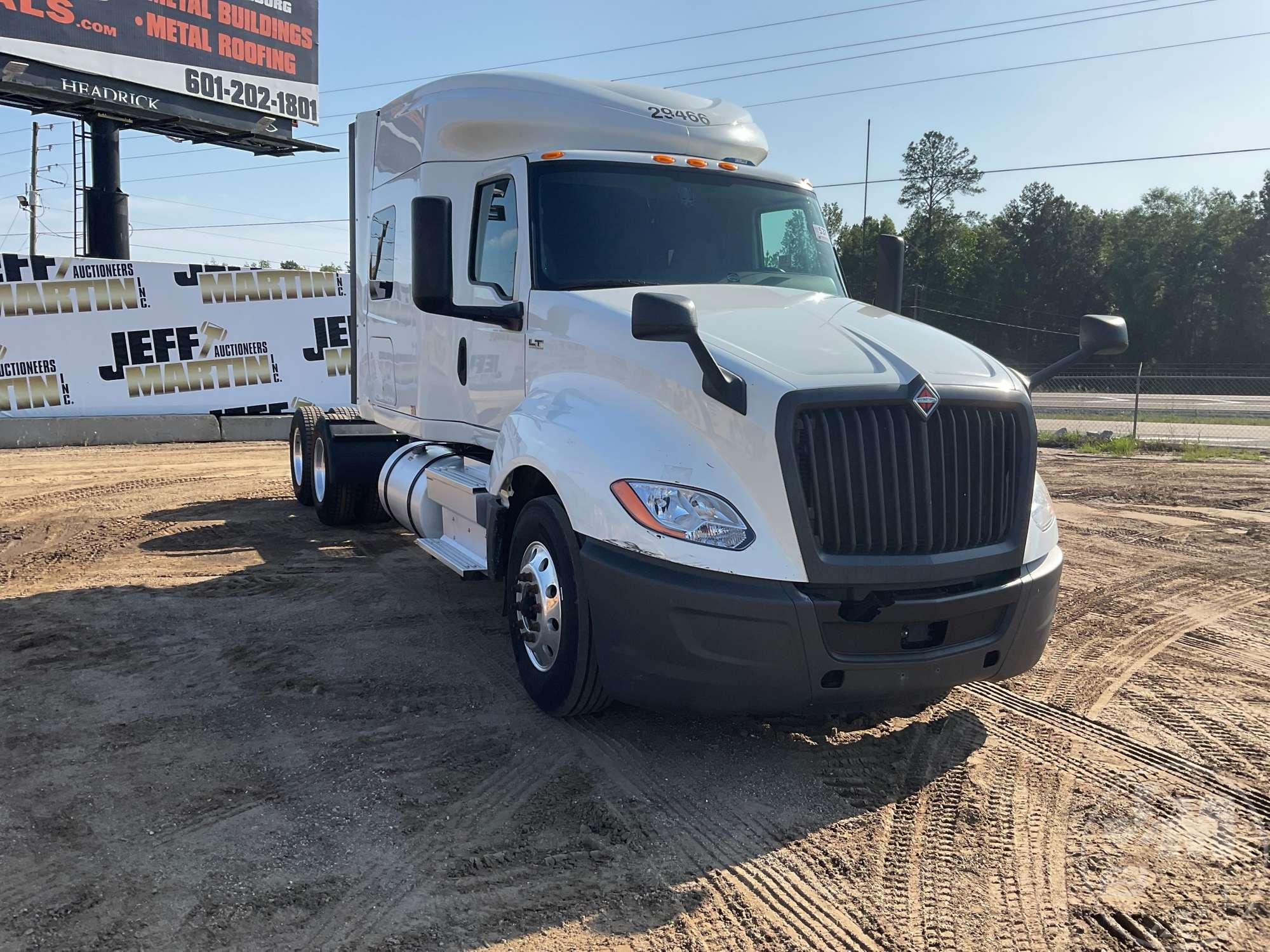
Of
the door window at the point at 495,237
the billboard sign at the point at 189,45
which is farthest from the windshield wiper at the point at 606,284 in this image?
the billboard sign at the point at 189,45

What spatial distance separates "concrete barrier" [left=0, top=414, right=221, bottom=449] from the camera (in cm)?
1577

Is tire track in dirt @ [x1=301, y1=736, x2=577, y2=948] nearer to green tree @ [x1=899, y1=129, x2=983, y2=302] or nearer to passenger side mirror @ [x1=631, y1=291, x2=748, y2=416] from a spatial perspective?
passenger side mirror @ [x1=631, y1=291, x2=748, y2=416]

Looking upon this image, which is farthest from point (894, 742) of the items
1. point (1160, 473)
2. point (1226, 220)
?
point (1226, 220)

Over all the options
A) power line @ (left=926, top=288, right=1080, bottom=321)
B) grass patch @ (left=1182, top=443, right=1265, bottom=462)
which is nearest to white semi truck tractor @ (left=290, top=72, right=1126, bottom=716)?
grass patch @ (left=1182, top=443, right=1265, bottom=462)

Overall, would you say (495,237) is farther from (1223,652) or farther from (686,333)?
(1223,652)

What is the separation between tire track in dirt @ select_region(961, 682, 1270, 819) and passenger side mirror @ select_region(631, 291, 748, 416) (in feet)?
7.51

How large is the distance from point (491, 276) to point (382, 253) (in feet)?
8.54

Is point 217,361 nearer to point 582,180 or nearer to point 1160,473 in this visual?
point 582,180

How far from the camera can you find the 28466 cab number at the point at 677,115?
19.9 feet

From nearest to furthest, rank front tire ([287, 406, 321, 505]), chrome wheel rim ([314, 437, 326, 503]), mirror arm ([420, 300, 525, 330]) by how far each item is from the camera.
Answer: mirror arm ([420, 300, 525, 330]) → chrome wheel rim ([314, 437, 326, 503]) → front tire ([287, 406, 321, 505])

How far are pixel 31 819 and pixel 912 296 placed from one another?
7011 centimetres

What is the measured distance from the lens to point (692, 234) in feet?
18.4

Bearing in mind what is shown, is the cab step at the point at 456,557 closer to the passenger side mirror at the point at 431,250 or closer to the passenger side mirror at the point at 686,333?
the passenger side mirror at the point at 431,250

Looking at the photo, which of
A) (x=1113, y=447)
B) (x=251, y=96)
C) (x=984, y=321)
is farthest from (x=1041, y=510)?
(x=984, y=321)
